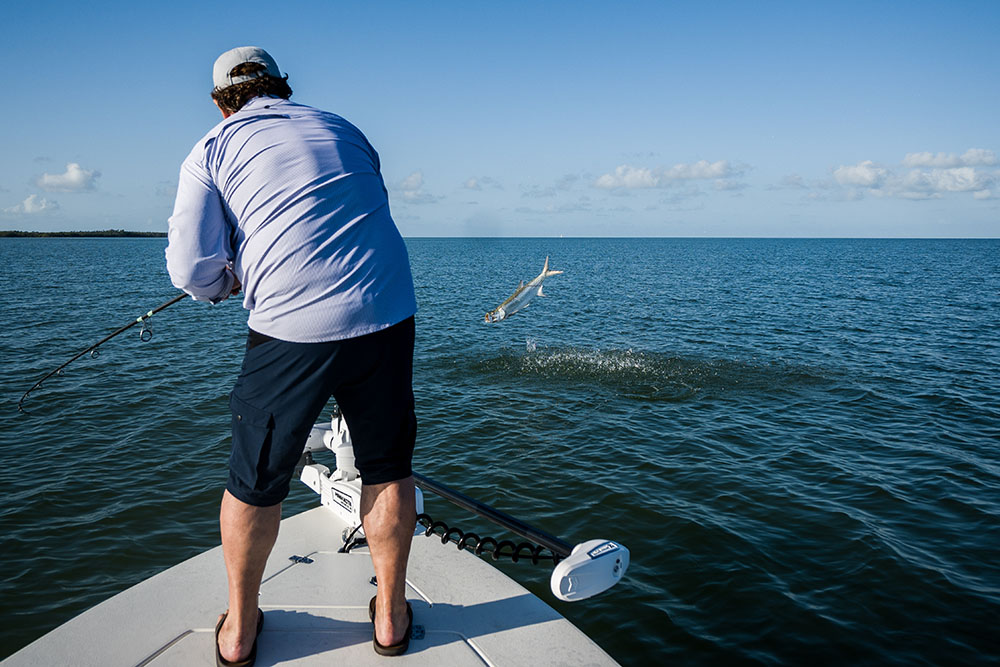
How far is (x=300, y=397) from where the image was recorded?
218 cm

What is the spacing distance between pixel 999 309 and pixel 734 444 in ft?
79.8

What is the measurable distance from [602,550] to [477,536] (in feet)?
2.66

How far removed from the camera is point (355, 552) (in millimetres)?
3445

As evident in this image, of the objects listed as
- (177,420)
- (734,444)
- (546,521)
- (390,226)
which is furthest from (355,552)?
(177,420)

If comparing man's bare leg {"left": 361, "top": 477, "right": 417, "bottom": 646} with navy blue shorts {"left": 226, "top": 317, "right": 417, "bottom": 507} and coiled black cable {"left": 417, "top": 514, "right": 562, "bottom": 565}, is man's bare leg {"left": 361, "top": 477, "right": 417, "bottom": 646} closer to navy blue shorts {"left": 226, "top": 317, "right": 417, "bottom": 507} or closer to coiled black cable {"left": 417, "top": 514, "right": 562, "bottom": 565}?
navy blue shorts {"left": 226, "top": 317, "right": 417, "bottom": 507}

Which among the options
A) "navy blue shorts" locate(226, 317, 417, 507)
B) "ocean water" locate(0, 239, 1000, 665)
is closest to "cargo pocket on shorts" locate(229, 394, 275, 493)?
"navy blue shorts" locate(226, 317, 417, 507)

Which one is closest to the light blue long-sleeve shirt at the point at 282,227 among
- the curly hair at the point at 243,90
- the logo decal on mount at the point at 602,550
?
the curly hair at the point at 243,90

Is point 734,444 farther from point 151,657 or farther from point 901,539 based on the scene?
point 151,657

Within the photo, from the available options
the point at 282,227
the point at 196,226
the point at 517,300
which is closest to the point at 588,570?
the point at 282,227

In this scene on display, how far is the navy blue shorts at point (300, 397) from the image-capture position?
2172 millimetres

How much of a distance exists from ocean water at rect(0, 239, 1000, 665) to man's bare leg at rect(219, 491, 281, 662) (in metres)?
3.08

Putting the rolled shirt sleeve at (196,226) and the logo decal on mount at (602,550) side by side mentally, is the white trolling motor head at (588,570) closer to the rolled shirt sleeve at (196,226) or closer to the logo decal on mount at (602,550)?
the logo decal on mount at (602,550)

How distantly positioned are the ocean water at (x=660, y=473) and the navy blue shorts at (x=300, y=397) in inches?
131

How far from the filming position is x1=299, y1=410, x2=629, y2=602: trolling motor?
250cm
